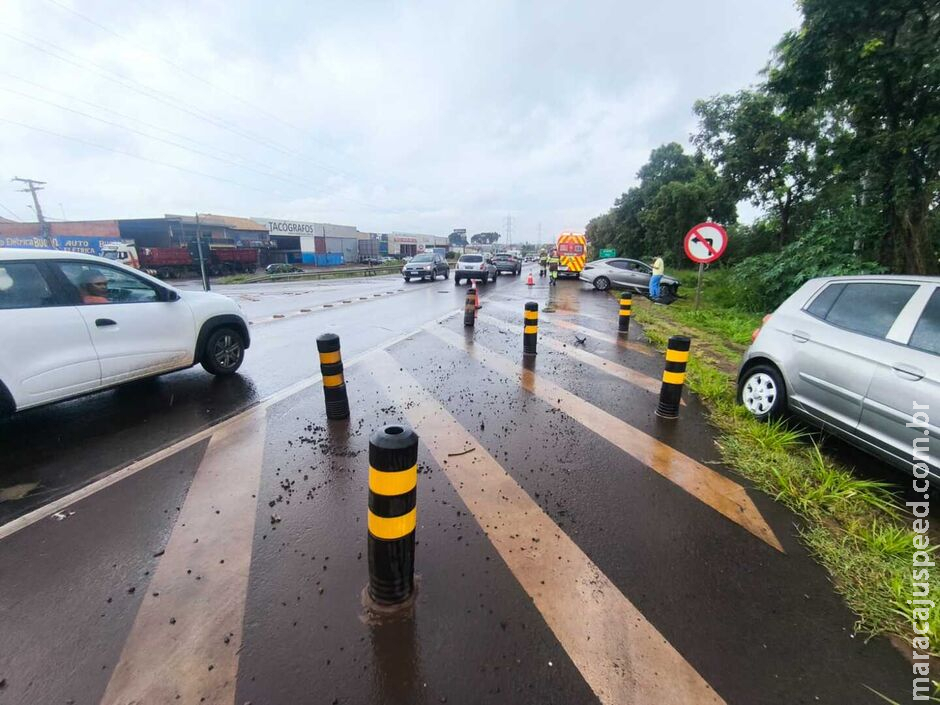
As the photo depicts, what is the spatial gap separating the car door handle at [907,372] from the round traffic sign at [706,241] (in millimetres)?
6591

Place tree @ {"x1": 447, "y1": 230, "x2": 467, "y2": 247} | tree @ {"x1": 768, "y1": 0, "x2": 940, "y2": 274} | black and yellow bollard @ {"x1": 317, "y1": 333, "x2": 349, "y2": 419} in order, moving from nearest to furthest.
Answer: black and yellow bollard @ {"x1": 317, "y1": 333, "x2": 349, "y2": 419}
tree @ {"x1": 768, "y1": 0, "x2": 940, "y2": 274}
tree @ {"x1": 447, "y1": 230, "x2": 467, "y2": 247}

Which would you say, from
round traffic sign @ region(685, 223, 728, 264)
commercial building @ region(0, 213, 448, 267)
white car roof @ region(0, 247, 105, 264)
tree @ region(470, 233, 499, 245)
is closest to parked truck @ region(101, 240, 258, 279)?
commercial building @ region(0, 213, 448, 267)

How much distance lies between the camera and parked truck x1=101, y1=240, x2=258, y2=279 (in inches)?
1174

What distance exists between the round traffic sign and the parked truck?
109 feet

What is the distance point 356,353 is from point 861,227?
1180 centimetres

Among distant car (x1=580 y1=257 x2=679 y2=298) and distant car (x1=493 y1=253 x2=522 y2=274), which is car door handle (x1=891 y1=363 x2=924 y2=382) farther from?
distant car (x1=493 y1=253 x2=522 y2=274)

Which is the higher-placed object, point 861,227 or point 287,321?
point 861,227

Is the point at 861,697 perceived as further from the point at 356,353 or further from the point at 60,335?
the point at 356,353

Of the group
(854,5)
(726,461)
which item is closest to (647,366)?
(726,461)

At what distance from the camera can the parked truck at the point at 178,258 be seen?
1174 inches

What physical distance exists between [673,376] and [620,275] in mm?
14389

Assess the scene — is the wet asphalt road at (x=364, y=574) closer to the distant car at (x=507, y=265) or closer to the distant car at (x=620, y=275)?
the distant car at (x=620, y=275)

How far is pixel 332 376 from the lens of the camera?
15.4 ft

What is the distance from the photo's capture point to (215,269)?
113ft
